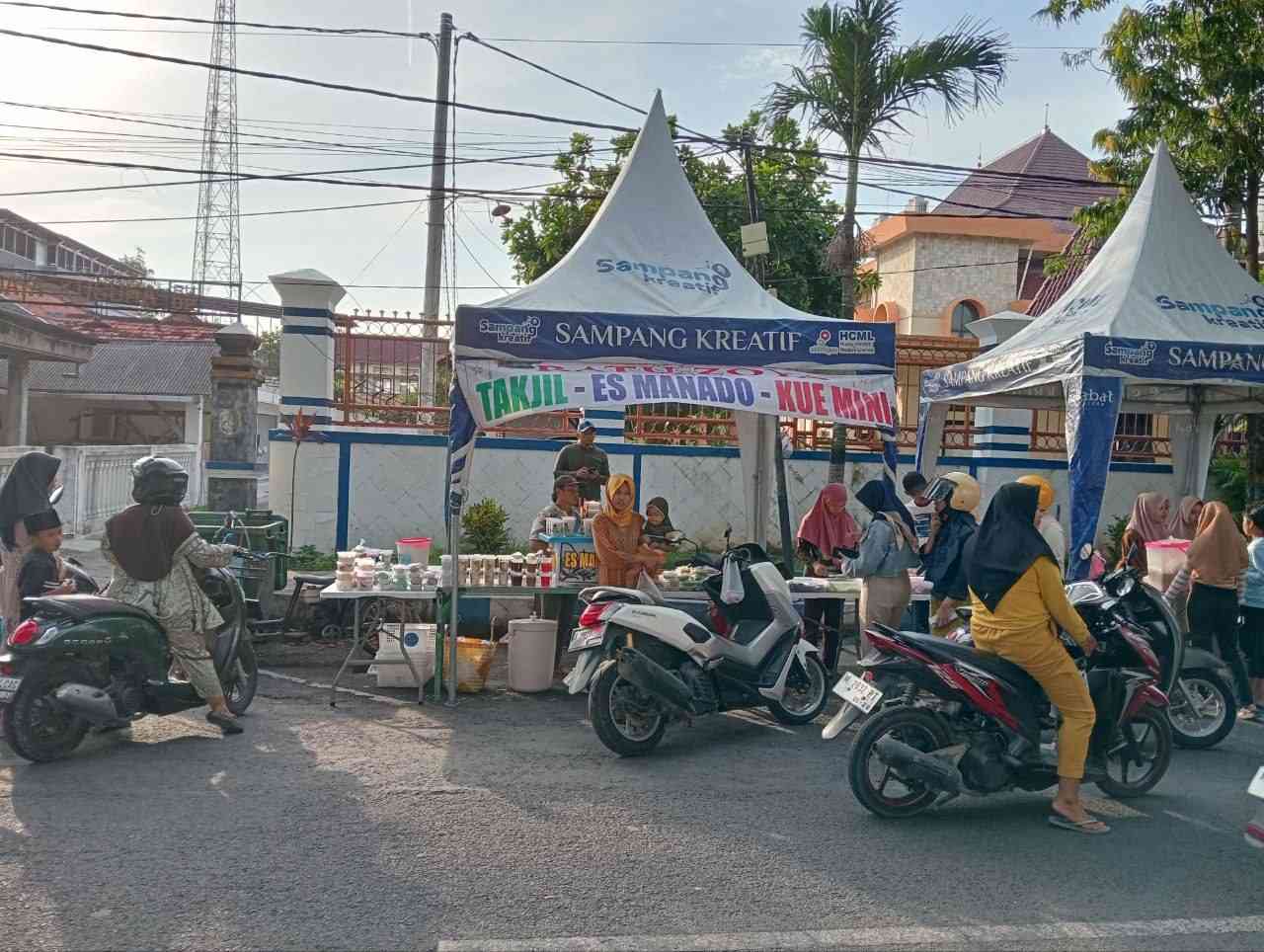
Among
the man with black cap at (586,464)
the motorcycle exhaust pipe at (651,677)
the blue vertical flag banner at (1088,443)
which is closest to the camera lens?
the motorcycle exhaust pipe at (651,677)

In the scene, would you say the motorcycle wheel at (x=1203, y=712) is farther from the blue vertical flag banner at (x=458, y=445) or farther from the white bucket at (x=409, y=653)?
the white bucket at (x=409, y=653)

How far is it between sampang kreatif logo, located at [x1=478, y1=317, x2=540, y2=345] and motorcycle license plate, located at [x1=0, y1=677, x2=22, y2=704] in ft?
11.6

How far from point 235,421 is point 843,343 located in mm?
8251

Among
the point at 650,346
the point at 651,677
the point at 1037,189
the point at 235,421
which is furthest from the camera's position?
the point at 1037,189

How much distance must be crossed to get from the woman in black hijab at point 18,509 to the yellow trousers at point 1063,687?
5166mm

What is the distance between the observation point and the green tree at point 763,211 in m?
19.1

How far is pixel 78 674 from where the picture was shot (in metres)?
5.91

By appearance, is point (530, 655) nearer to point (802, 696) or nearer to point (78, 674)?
point (802, 696)

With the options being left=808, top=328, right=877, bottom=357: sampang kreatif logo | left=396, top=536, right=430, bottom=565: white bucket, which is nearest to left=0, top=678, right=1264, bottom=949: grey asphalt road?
left=396, top=536, right=430, bottom=565: white bucket

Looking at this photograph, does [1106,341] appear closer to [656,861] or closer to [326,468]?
[656,861]

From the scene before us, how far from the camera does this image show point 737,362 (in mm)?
8258

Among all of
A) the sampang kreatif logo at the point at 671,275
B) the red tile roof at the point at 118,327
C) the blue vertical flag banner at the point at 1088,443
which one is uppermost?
the red tile roof at the point at 118,327

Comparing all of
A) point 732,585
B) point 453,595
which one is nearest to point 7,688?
point 453,595

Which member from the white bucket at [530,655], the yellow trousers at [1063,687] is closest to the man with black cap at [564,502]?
the white bucket at [530,655]
